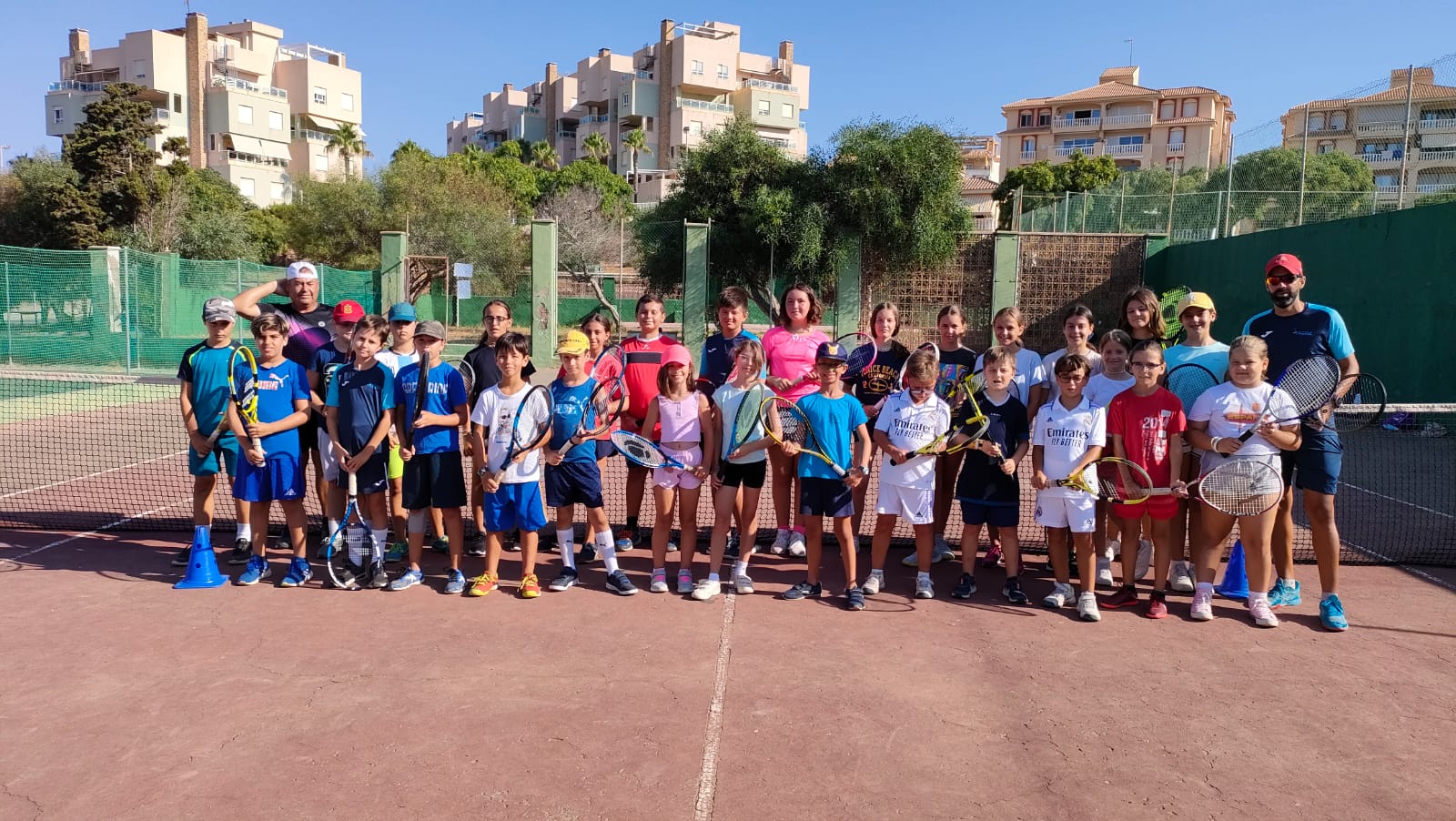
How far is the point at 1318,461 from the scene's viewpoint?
5.36 m

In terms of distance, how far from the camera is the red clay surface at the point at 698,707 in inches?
137

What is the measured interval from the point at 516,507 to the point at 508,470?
0.24 m

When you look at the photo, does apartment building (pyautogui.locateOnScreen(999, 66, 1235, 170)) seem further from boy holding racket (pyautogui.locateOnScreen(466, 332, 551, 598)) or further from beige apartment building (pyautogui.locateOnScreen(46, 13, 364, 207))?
boy holding racket (pyautogui.locateOnScreen(466, 332, 551, 598))

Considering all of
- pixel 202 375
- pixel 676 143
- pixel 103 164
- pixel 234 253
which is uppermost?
pixel 676 143

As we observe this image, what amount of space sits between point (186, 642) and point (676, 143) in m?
74.2

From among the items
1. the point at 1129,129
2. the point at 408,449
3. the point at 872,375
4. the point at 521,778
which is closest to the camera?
the point at 521,778

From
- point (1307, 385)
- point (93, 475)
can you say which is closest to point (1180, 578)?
point (1307, 385)

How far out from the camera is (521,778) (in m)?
3.56

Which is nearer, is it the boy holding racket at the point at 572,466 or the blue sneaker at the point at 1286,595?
the blue sneaker at the point at 1286,595

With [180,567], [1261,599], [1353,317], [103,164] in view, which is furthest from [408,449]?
[103,164]

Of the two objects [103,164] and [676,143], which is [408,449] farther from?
[676,143]

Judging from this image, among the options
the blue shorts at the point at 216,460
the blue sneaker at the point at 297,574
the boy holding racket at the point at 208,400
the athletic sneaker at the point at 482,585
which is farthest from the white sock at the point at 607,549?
the blue shorts at the point at 216,460

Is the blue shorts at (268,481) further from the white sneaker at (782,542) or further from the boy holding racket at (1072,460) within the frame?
the boy holding racket at (1072,460)

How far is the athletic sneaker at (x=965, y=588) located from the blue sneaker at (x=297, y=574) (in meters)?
4.05
